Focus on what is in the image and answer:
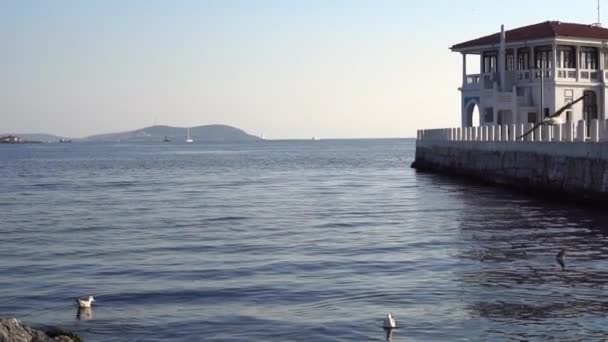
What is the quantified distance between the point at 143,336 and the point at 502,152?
91.9 feet

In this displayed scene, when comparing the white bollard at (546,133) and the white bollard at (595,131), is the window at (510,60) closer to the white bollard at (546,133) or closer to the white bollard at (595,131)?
the white bollard at (546,133)

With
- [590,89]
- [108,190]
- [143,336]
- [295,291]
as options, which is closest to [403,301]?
[295,291]

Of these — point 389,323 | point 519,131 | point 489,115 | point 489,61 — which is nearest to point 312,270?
point 389,323

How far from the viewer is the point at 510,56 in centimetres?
5291

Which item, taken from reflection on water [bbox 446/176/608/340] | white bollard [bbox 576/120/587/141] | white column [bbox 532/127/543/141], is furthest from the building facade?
reflection on water [bbox 446/176/608/340]

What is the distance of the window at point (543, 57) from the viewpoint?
163 ft

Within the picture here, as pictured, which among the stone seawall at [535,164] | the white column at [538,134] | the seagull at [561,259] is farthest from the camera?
the white column at [538,134]

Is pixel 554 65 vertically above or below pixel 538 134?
above

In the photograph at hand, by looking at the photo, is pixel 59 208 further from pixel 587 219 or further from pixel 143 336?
pixel 143 336

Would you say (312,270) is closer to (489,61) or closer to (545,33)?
(545,33)

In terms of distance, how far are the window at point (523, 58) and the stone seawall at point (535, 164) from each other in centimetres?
640

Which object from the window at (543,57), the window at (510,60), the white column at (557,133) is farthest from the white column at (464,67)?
the white column at (557,133)

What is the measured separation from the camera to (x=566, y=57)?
5016cm

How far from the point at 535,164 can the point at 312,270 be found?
18.4m
